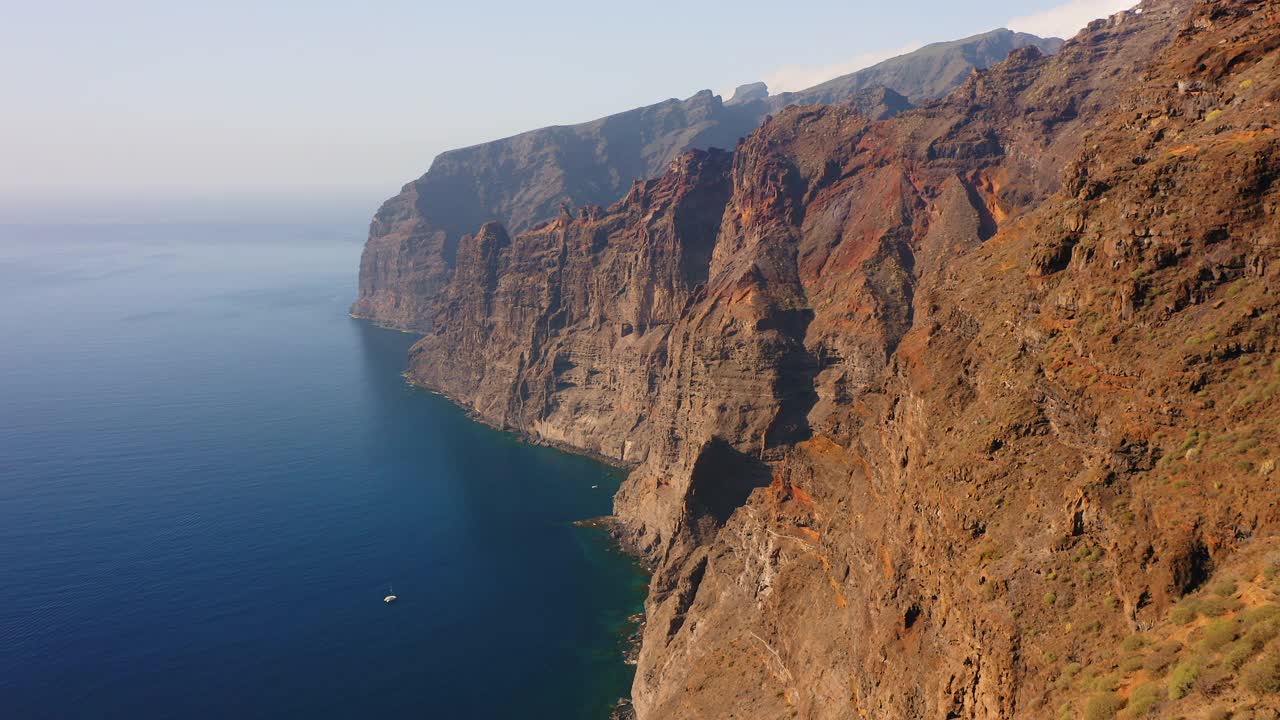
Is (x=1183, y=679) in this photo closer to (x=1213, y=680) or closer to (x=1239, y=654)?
(x=1213, y=680)

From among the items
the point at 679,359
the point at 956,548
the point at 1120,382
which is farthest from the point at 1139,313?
the point at 679,359

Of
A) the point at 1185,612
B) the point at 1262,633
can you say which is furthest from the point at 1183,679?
the point at 1185,612

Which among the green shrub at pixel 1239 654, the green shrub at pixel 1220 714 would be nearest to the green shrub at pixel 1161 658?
the green shrub at pixel 1239 654

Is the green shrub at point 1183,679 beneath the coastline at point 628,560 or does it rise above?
above

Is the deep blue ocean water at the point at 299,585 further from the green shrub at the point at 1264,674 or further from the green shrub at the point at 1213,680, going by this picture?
the green shrub at the point at 1264,674

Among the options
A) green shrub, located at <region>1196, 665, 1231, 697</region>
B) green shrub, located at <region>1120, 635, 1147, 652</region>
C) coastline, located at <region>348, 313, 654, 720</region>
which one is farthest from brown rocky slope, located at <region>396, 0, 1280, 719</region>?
coastline, located at <region>348, 313, 654, 720</region>

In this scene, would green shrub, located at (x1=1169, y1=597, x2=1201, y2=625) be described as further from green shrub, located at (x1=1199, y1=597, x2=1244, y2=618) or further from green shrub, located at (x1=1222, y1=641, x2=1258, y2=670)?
green shrub, located at (x1=1222, y1=641, x2=1258, y2=670)
